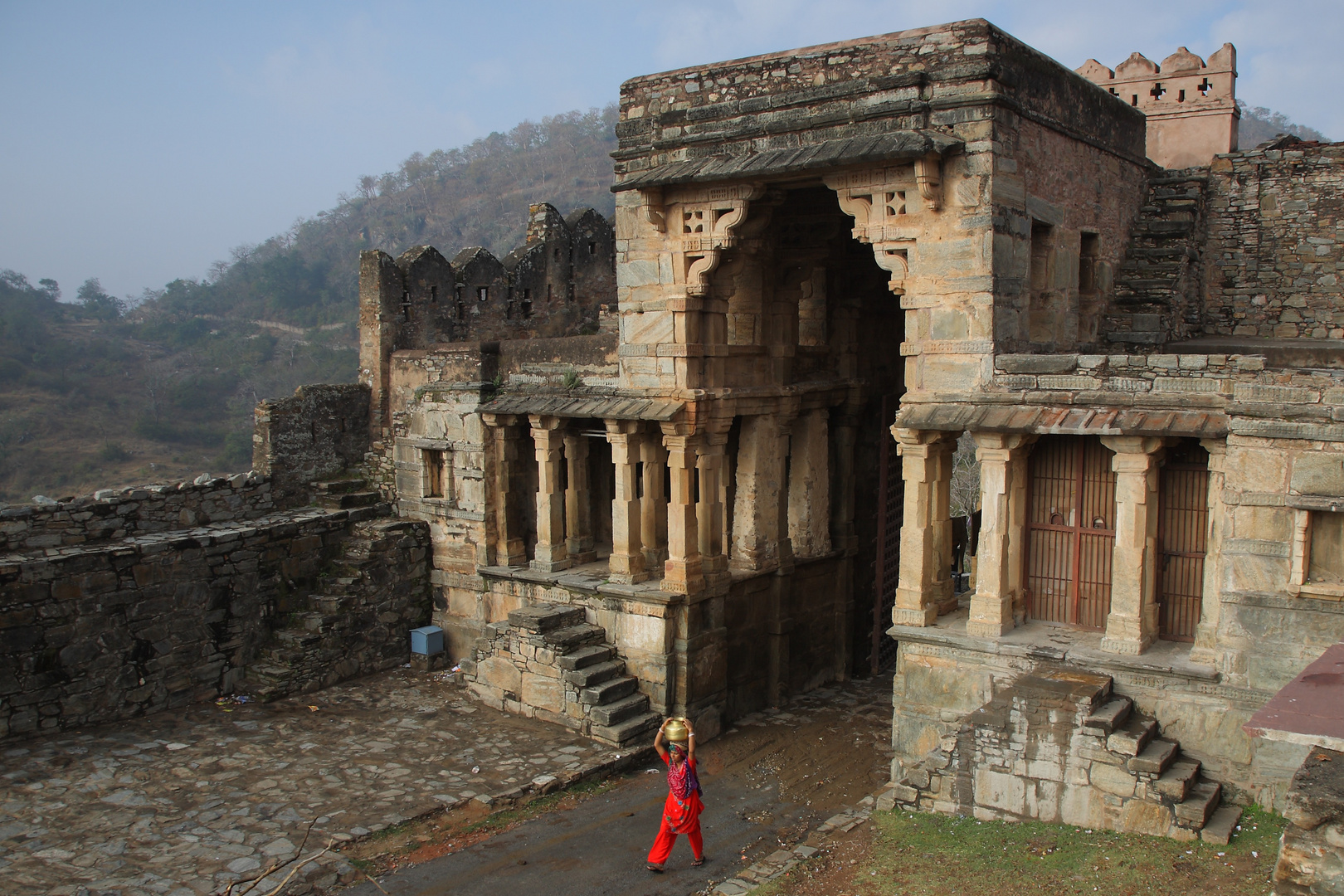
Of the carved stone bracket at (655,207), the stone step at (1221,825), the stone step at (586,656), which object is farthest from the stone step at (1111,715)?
the carved stone bracket at (655,207)

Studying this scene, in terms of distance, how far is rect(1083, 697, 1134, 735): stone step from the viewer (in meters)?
8.16

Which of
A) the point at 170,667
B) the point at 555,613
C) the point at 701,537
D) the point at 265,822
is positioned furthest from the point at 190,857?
the point at 701,537

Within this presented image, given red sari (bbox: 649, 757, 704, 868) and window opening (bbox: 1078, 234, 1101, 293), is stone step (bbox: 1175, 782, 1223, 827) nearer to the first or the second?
red sari (bbox: 649, 757, 704, 868)

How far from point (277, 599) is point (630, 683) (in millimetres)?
4543

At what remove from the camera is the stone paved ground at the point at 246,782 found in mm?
8078

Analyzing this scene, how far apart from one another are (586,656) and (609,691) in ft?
1.54

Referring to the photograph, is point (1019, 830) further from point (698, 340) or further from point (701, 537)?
point (698, 340)

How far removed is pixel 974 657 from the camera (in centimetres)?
959

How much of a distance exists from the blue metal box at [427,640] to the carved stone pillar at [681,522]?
356 cm

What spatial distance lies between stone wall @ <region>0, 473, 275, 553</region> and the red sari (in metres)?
7.11

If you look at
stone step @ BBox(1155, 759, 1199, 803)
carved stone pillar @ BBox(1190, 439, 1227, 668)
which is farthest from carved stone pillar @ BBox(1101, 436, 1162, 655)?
stone step @ BBox(1155, 759, 1199, 803)

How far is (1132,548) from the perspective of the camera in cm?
902

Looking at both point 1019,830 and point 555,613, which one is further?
point 555,613

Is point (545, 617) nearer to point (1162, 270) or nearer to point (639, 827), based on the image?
point (639, 827)
